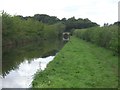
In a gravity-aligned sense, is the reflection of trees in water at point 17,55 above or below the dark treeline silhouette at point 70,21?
below

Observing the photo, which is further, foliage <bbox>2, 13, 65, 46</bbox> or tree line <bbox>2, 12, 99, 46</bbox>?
tree line <bbox>2, 12, 99, 46</bbox>

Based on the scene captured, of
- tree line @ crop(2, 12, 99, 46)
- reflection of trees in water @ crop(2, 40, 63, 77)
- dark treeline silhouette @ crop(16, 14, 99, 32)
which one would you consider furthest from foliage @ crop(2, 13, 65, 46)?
dark treeline silhouette @ crop(16, 14, 99, 32)

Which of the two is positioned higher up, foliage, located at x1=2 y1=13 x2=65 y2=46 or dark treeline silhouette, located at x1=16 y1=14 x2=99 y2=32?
dark treeline silhouette, located at x1=16 y1=14 x2=99 y2=32

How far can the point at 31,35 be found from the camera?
8275 centimetres

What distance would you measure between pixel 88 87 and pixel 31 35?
68561mm

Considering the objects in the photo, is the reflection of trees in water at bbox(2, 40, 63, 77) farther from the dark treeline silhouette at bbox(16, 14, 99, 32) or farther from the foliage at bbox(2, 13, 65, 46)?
the dark treeline silhouette at bbox(16, 14, 99, 32)

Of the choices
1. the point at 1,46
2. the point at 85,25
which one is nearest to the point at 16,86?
the point at 1,46

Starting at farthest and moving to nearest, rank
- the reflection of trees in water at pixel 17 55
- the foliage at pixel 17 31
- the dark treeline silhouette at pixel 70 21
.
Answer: the dark treeline silhouette at pixel 70 21 → the foliage at pixel 17 31 → the reflection of trees in water at pixel 17 55

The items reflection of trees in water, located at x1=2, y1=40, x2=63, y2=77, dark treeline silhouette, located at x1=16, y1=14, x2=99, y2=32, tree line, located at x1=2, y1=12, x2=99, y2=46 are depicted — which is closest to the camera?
reflection of trees in water, located at x1=2, y1=40, x2=63, y2=77

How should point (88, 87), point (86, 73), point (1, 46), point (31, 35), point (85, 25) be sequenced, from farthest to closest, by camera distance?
point (85, 25) → point (31, 35) → point (1, 46) → point (86, 73) → point (88, 87)

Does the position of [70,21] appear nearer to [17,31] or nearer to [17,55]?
[17,31]

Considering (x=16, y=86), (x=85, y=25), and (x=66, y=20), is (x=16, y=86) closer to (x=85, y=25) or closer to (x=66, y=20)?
(x=85, y=25)

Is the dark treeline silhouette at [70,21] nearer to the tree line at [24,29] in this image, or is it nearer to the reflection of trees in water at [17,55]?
the tree line at [24,29]

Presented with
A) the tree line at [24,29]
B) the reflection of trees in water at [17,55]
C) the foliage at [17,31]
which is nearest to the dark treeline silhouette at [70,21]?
the tree line at [24,29]
